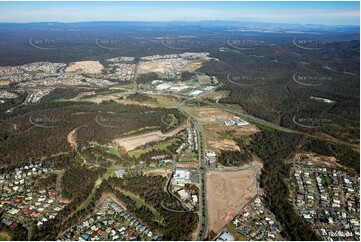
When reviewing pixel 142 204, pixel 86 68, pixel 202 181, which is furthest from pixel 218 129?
pixel 86 68

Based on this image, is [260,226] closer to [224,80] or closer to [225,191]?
[225,191]

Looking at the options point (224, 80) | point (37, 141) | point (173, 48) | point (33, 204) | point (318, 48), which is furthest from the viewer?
point (173, 48)

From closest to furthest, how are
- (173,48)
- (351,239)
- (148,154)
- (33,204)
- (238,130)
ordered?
(351,239) < (33,204) < (148,154) < (238,130) < (173,48)

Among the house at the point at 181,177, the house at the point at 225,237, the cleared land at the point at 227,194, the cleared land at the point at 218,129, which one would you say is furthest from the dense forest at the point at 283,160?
the house at the point at 181,177

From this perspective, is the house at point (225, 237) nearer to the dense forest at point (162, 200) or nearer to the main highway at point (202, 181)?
the main highway at point (202, 181)

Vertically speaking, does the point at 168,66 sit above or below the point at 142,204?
below

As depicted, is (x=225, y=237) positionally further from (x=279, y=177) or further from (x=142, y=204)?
(x=279, y=177)

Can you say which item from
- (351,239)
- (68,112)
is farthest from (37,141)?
(351,239)
